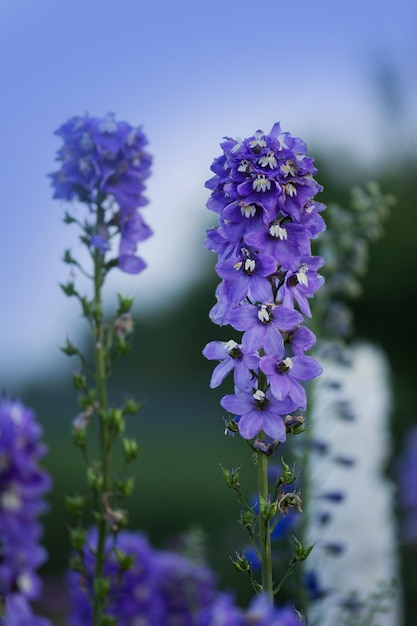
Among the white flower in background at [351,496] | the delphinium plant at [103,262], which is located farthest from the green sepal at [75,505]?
the white flower in background at [351,496]

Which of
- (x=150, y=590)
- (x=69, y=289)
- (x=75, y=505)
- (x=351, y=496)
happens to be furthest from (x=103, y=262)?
(x=351, y=496)

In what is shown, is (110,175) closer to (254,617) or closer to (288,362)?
(288,362)

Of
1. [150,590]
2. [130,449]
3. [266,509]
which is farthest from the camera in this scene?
[150,590]

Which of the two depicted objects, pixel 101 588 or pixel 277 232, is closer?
pixel 277 232

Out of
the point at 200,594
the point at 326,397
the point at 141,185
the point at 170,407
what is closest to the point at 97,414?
the point at 141,185

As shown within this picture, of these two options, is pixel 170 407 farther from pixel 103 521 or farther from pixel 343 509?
pixel 103 521

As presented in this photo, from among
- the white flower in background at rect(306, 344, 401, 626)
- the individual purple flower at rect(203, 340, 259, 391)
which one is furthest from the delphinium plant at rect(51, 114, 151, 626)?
the white flower in background at rect(306, 344, 401, 626)

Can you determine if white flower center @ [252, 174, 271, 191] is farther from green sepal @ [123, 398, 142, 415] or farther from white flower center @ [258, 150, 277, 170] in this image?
green sepal @ [123, 398, 142, 415]
